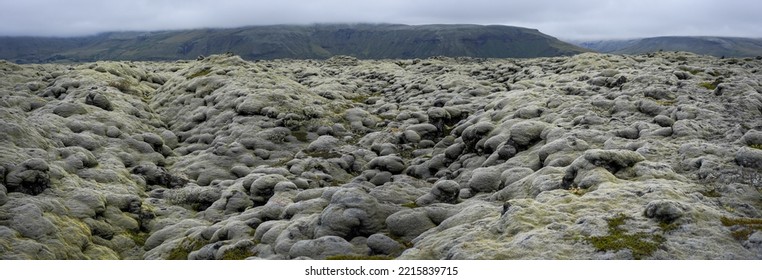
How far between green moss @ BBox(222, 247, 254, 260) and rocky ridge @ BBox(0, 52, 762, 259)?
6 cm

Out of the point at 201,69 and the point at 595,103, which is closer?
the point at 595,103

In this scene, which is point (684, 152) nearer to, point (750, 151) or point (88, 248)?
point (750, 151)

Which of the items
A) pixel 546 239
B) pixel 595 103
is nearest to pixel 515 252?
pixel 546 239

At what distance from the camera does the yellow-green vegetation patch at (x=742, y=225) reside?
1461 centimetres

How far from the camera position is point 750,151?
2083 cm

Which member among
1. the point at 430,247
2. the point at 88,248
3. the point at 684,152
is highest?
the point at 684,152

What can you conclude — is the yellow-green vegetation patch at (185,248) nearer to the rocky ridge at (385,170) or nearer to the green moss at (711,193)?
the rocky ridge at (385,170)

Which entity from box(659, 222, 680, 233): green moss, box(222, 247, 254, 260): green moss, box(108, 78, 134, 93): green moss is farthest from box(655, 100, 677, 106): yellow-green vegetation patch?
box(108, 78, 134, 93): green moss

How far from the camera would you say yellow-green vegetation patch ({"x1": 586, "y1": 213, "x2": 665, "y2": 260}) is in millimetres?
14180

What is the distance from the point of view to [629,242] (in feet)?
47.9

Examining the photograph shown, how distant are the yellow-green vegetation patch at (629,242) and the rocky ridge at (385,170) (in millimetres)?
77

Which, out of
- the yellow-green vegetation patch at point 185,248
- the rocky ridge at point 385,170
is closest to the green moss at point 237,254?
the rocky ridge at point 385,170

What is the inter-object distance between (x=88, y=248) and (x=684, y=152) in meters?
25.1

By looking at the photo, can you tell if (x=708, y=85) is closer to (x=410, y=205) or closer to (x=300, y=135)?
(x=410, y=205)
